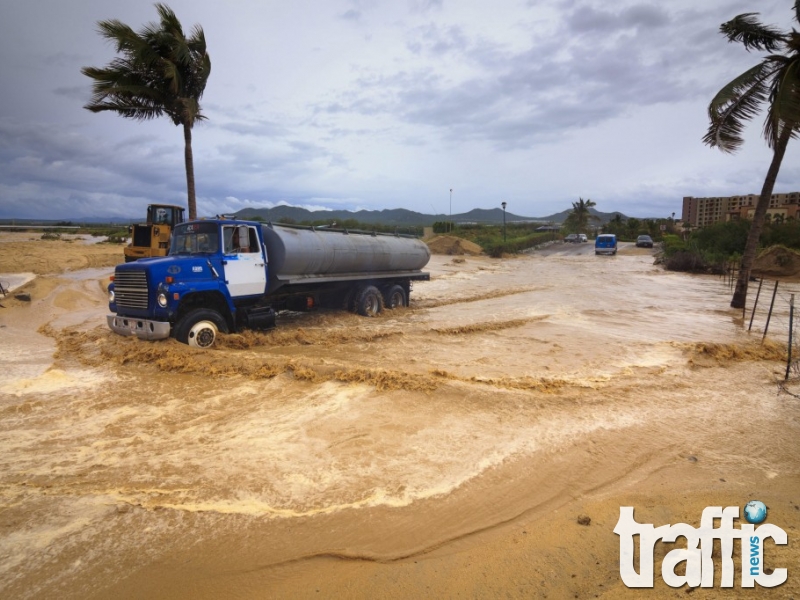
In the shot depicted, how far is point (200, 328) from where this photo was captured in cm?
894

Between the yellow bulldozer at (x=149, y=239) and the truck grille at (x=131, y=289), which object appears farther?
the yellow bulldozer at (x=149, y=239)

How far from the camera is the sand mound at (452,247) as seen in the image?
44031 mm

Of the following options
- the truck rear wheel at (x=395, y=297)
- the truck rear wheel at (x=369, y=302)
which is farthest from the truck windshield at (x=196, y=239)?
the truck rear wheel at (x=395, y=297)

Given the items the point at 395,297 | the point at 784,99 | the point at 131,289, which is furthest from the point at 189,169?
Result: the point at 784,99

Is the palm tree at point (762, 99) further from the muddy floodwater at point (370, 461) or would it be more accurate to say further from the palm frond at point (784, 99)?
the muddy floodwater at point (370, 461)

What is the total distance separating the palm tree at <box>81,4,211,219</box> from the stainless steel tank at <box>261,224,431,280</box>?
340 inches

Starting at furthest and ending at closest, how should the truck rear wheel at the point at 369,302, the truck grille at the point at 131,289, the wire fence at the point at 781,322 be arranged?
the truck rear wheel at the point at 369,302 → the truck grille at the point at 131,289 → the wire fence at the point at 781,322

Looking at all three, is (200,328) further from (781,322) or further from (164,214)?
(781,322)

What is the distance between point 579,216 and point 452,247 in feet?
155

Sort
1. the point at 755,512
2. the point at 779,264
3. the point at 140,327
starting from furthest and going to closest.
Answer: the point at 779,264 → the point at 140,327 → the point at 755,512

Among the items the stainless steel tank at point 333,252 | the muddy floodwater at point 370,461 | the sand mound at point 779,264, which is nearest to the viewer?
the muddy floodwater at point 370,461

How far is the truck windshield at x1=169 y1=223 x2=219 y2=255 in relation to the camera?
9570 millimetres

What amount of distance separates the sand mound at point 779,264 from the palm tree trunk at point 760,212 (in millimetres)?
13133

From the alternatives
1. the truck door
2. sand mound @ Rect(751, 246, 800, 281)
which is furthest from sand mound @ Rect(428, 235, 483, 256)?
the truck door
